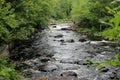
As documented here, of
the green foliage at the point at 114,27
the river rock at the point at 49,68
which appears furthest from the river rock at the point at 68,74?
the green foliage at the point at 114,27

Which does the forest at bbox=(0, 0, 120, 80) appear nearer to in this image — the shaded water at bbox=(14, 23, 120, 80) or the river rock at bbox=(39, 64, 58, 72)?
the shaded water at bbox=(14, 23, 120, 80)

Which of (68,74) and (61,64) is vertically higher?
(68,74)

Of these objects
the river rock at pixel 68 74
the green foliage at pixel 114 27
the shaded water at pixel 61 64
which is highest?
the green foliage at pixel 114 27

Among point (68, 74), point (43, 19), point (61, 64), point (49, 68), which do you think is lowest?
point (61, 64)

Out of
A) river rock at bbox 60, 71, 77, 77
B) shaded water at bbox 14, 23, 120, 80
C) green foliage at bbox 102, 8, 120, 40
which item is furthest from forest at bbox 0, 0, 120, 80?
river rock at bbox 60, 71, 77, 77

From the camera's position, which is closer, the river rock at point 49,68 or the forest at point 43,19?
the forest at point 43,19

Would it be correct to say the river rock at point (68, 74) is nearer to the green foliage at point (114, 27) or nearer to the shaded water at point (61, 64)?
the shaded water at point (61, 64)

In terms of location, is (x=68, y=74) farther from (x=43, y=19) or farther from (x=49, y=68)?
(x=43, y=19)

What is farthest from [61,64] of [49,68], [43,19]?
[43,19]

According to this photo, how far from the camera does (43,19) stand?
3703cm

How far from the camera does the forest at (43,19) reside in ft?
7.57

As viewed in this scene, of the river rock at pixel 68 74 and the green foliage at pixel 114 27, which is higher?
the green foliage at pixel 114 27

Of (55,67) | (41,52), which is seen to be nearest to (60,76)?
(55,67)

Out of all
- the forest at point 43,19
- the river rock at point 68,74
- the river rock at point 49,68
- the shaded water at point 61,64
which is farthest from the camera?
the river rock at point 49,68
